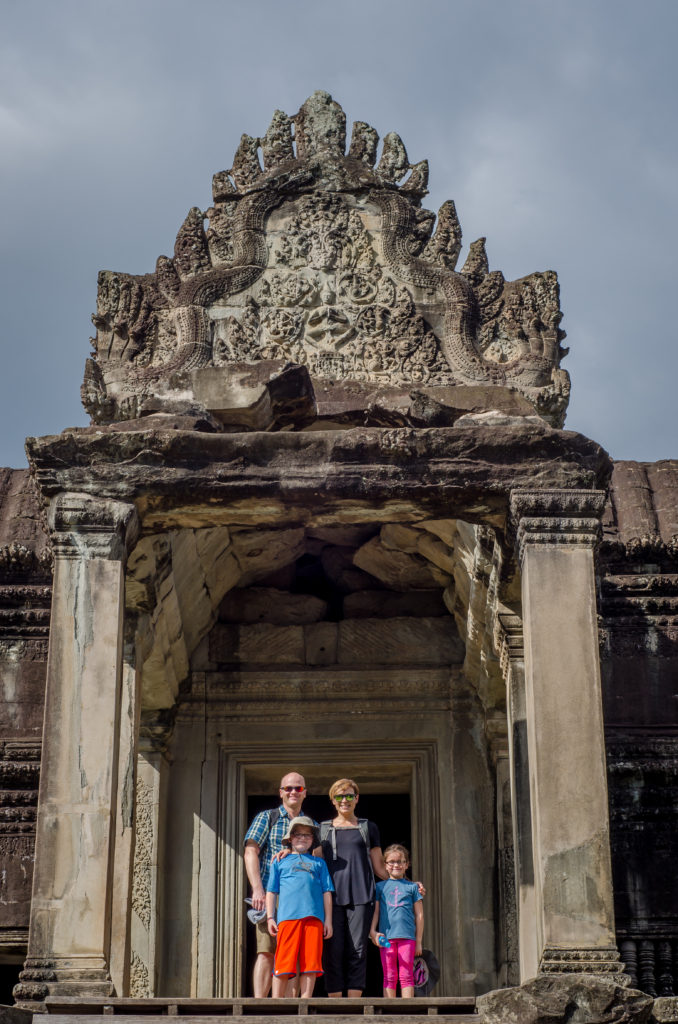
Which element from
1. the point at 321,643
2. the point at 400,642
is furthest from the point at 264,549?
the point at 400,642

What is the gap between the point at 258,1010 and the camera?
10.5 meters

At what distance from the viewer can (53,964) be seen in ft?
35.0

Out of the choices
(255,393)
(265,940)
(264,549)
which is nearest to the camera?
(265,940)

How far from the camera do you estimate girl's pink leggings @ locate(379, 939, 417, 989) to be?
449 inches

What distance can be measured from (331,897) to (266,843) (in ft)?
1.99

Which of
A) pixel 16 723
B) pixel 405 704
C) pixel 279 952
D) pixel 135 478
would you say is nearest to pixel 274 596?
pixel 405 704

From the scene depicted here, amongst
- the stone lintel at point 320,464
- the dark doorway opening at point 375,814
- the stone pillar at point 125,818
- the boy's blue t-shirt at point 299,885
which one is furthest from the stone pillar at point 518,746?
the dark doorway opening at point 375,814

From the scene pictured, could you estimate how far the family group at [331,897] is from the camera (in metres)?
11.0

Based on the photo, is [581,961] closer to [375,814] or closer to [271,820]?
[271,820]

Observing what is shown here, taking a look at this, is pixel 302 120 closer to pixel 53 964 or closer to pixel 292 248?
pixel 292 248

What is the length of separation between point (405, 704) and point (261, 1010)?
519 centimetres

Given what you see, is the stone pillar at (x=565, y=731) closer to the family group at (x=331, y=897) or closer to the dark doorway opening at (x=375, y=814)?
the family group at (x=331, y=897)

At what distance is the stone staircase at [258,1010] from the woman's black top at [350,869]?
1.09 m

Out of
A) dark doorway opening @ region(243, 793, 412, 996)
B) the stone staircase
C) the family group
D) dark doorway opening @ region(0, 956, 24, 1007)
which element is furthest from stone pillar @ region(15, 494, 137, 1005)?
dark doorway opening @ region(243, 793, 412, 996)
